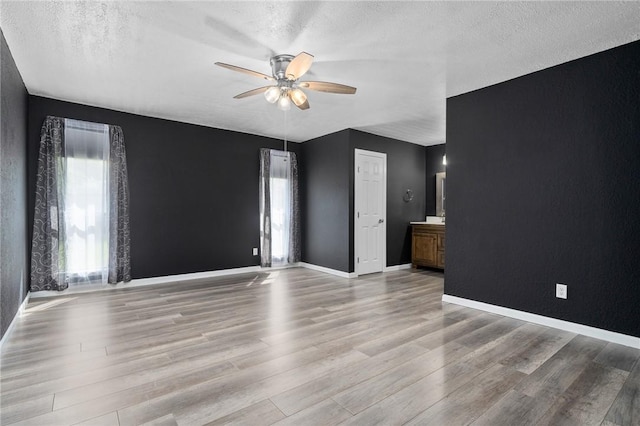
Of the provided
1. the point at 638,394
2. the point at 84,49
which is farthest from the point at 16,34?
the point at 638,394

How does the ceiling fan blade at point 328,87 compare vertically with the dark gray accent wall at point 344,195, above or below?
above

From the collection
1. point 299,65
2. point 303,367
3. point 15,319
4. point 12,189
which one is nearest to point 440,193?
point 299,65

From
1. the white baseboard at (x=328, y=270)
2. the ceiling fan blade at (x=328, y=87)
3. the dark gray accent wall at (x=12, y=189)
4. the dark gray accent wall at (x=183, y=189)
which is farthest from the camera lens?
the white baseboard at (x=328, y=270)

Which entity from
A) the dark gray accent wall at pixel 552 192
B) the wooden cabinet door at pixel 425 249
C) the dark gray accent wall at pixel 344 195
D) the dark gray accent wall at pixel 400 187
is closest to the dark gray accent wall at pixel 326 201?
the dark gray accent wall at pixel 344 195

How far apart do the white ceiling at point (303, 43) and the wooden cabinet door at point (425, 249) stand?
2.64 metres

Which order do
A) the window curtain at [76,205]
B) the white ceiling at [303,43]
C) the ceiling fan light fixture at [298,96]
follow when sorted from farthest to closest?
the window curtain at [76,205], the ceiling fan light fixture at [298,96], the white ceiling at [303,43]

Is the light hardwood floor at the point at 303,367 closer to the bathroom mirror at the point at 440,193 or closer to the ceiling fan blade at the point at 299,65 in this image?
the ceiling fan blade at the point at 299,65

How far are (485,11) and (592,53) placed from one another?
1371 mm

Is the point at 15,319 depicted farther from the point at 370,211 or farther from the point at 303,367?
the point at 370,211

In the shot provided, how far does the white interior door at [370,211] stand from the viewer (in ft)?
18.3

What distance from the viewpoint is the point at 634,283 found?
2.65 metres

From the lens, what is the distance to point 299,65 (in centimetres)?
258

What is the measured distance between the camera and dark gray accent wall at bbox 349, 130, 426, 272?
6.05 metres

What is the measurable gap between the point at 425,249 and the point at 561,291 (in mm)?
2999
